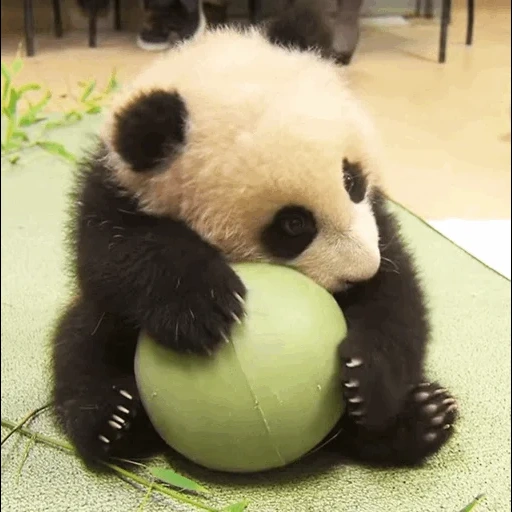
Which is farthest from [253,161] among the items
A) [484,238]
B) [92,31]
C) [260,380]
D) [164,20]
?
[92,31]

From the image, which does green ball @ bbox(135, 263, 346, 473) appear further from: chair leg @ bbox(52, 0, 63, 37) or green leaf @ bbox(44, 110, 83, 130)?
chair leg @ bbox(52, 0, 63, 37)

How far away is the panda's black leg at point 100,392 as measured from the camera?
2.78ft

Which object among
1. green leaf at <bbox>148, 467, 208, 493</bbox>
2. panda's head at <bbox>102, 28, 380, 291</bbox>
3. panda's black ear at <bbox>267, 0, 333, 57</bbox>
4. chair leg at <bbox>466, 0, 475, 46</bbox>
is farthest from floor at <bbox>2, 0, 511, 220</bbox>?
green leaf at <bbox>148, 467, 208, 493</bbox>

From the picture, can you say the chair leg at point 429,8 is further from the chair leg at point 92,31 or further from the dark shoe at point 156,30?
the chair leg at point 92,31

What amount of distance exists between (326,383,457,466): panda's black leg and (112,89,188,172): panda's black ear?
1.07 ft

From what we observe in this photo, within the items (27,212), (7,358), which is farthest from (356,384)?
(27,212)

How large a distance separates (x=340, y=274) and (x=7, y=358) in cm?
68

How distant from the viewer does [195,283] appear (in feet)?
2.47

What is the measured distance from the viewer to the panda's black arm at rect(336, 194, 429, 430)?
785 millimetres

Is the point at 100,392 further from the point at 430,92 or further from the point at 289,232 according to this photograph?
the point at 430,92

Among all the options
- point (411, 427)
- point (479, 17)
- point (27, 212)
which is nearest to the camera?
point (411, 427)

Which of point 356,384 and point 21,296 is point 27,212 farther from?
point 356,384

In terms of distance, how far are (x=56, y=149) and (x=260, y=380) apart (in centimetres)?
147

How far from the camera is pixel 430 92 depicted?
2896 millimetres
